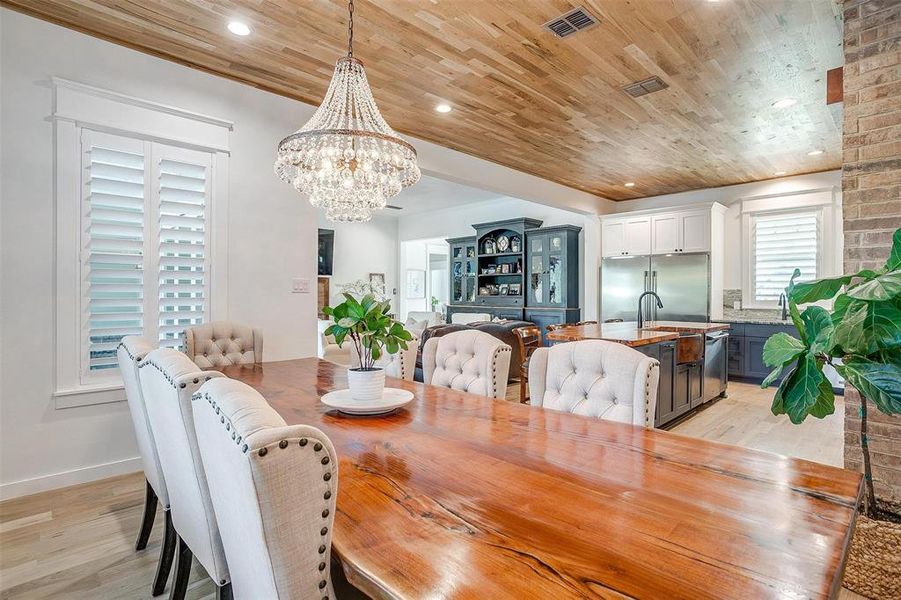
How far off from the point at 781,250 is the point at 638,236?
185 cm

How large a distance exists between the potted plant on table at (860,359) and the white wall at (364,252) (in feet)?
24.7

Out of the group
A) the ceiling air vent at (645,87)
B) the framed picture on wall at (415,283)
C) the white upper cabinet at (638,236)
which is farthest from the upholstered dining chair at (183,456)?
the framed picture on wall at (415,283)

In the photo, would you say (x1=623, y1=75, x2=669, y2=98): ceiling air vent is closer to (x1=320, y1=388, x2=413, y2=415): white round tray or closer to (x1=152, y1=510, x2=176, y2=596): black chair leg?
(x1=320, y1=388, x2=413, y2=415): white round tray

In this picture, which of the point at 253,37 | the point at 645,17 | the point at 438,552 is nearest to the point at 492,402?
the point at 438,552

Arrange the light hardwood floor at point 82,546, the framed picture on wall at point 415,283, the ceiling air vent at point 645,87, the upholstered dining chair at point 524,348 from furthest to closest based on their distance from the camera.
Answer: the framed picture on wall at point 415,283
the upholstered dining chair at point 524,348
the ceiling air vent at point 645,87
the light hardwood floor at point 82,546

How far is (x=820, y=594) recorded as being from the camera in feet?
2.14

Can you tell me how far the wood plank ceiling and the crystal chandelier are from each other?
0.48 metres

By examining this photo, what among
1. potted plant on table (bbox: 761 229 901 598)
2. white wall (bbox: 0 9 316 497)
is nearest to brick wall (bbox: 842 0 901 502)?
potted plant on table (bbox: 761 229 901 598)

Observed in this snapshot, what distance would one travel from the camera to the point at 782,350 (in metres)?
1.66

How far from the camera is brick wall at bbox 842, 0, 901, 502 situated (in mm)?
2027

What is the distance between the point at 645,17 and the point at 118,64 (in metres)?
3.30

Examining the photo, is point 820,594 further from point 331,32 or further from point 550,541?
point 331,32

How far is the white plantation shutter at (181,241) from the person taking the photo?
10.1ft

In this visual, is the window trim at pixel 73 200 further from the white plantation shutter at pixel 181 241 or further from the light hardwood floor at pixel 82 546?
the light hardwood floor at pixel 82 546
